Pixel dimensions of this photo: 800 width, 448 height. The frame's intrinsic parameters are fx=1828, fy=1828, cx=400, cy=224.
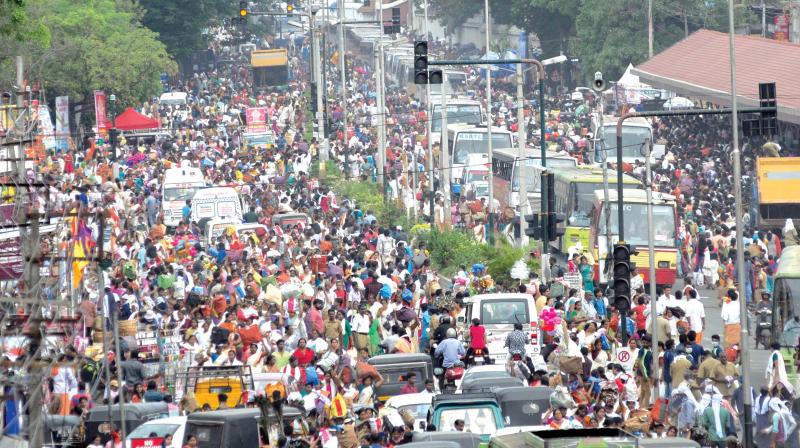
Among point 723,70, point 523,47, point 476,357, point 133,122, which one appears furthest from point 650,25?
point 476,357

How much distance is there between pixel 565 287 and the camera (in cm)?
3269

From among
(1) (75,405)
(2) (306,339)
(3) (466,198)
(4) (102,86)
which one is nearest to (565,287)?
(2) (306,339)

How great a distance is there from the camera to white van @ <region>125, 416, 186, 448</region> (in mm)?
20656

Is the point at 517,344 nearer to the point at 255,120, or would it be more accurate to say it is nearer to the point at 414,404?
the point at 414,404

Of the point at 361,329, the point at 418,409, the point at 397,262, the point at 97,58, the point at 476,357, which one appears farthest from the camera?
the point at 97,58

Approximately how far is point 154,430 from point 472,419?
12.1 ft

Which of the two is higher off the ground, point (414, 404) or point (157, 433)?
point (157, 433)

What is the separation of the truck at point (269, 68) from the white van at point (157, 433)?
71418 mm

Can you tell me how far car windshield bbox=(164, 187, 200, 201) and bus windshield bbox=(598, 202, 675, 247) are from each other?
12045 millimetres

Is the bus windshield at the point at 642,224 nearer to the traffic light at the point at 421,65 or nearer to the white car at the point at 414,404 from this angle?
the traffic light at the point at 421,65

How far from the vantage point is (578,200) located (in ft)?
146

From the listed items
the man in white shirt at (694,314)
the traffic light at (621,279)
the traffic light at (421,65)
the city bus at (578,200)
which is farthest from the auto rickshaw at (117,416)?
the city bus at (578,200)

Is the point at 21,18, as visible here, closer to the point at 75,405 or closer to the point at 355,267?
the point at 75,405

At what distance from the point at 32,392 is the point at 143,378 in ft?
43.9
